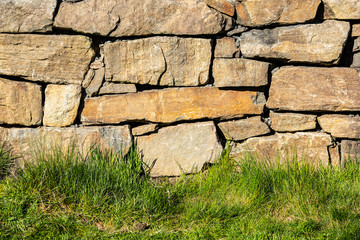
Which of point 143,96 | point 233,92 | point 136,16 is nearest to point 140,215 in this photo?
point 143,96

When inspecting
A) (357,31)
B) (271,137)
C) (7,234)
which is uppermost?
(357,31)

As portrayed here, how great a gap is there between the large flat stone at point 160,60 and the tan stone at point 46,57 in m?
0.21

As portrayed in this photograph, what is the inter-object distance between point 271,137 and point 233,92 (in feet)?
1.51

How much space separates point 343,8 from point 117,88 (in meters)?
1.78

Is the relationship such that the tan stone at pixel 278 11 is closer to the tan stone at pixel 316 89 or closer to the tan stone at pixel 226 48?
the tan stone at pixel 226 48

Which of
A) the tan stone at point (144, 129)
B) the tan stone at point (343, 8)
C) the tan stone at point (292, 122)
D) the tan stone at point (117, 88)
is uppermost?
the tan stone at point (343, 8)

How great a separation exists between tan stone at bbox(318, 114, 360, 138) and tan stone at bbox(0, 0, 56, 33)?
221cm

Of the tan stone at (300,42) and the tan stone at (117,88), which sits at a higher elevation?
the tan stone at (300,42)

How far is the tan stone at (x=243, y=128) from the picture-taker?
315 cm

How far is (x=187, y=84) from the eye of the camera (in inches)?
123

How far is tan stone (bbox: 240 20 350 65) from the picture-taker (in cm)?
300

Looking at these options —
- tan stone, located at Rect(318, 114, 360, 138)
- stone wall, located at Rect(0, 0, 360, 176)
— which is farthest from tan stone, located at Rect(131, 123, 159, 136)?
tan stone, located at Rect(318, 114, 360, 138)

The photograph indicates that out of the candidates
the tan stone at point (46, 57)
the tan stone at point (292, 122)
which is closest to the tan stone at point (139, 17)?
the tan stone at point (46, 57)

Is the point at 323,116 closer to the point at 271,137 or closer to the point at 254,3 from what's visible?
the point at 271,137
